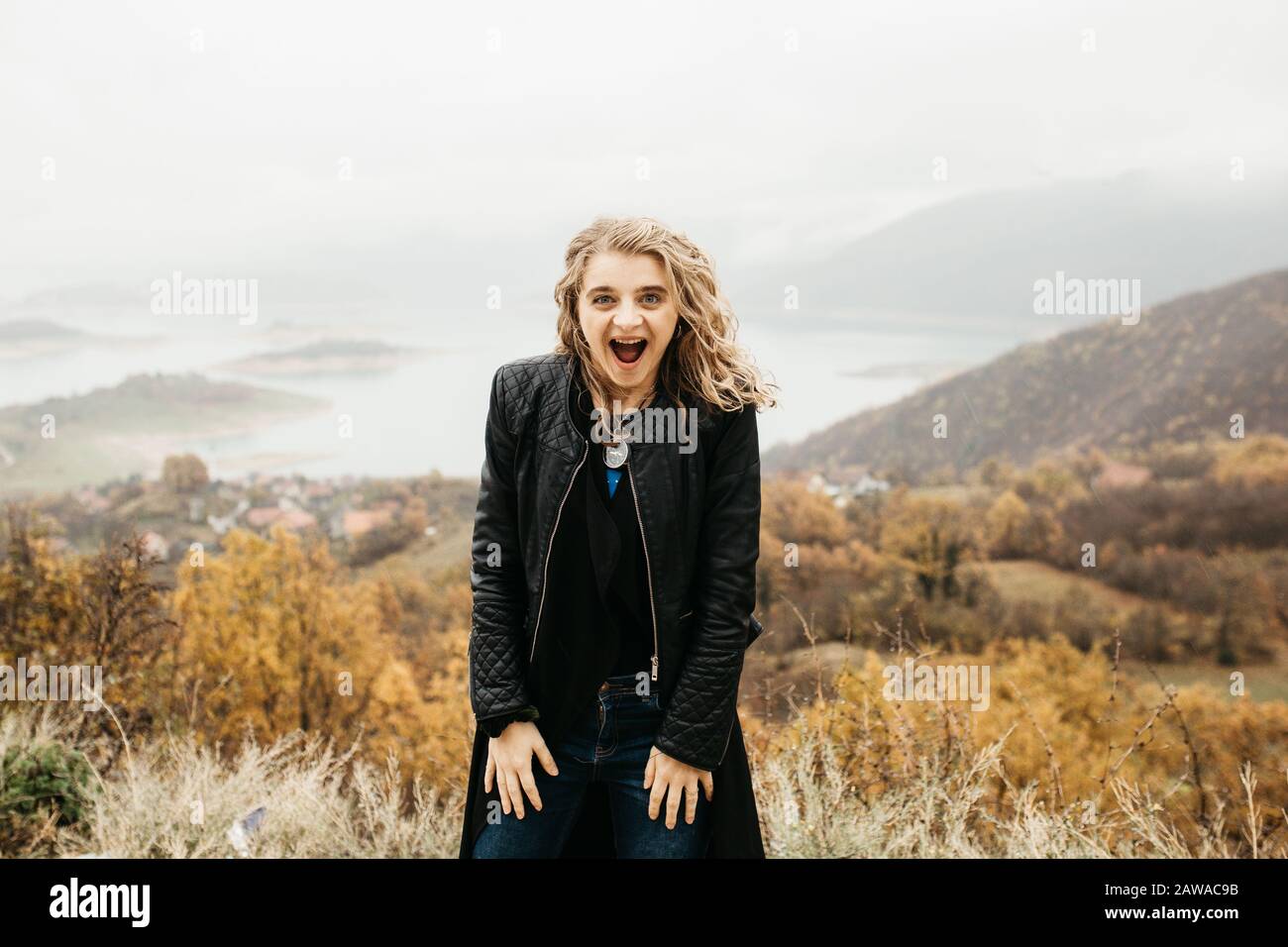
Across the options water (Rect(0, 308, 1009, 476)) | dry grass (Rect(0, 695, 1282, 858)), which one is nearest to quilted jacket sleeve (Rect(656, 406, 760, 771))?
dry grass (Rect(0, 695, 1282, 858))

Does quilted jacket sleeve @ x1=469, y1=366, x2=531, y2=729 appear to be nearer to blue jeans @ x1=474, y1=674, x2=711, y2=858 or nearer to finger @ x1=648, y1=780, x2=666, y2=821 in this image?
blue jeans @ x1=474, y1=674, x2=711, y2=858

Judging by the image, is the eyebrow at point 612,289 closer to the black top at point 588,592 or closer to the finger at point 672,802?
the black top at point 588,592

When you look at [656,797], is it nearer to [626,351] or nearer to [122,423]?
[626,351]

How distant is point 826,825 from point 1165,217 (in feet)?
158

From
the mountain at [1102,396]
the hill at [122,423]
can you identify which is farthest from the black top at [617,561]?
the hill at [122,423]

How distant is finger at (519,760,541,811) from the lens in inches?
59.8

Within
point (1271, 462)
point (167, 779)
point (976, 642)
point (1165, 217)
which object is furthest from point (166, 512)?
point (1165, 217)

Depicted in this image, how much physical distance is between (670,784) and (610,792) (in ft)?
0.45

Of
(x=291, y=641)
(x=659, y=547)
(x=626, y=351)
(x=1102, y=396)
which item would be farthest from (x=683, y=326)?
(x=1102, y=396)

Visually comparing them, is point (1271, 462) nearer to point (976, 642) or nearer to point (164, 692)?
point (976, 642)

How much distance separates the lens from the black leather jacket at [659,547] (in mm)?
1470
